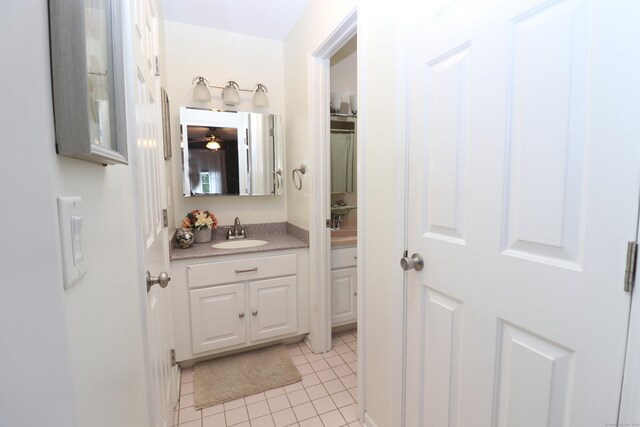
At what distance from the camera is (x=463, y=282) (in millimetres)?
921

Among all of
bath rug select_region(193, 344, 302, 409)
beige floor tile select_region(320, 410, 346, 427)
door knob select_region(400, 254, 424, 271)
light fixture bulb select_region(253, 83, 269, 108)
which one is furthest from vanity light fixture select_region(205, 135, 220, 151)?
beige floor tile select_region(320, 410, 346, 427)

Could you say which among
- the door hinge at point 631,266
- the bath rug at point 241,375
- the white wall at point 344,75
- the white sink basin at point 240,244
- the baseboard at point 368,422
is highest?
the white wall at point 344,75

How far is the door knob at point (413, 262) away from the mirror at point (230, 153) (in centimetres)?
163

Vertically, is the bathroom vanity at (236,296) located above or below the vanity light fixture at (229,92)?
below

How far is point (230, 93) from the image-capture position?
2.30 m

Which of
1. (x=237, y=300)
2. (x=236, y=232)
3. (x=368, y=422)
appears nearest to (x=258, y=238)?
(x=236, y=232)

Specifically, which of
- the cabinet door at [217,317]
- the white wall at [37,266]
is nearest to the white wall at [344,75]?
the cabinet door at [217,317]

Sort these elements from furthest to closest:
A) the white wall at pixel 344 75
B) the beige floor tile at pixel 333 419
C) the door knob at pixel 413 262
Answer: the white wall at pixel 344 75 < the beige floor tile at pixel 333 419 < the door knob at pixel 413 262

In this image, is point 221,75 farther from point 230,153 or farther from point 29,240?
point 29,240

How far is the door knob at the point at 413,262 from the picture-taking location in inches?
42.6

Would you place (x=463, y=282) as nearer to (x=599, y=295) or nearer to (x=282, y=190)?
(x=599, y=295)

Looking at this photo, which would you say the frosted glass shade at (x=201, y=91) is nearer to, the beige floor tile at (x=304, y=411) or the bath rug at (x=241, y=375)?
the bath rug at (x=241, y=375)

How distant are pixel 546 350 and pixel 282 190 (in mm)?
2108

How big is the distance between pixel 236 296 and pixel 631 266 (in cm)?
193
